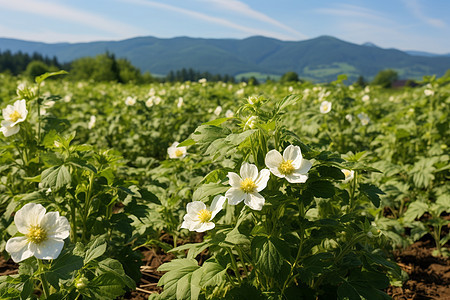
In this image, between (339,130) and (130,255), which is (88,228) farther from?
(339,130)

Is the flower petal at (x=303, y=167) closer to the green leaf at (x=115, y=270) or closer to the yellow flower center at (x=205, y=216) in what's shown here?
the yellow flower center at (x=205, y=216)

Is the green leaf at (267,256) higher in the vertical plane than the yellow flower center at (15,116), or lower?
lower

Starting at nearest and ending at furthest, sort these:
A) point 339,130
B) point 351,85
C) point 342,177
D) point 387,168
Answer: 1. point 342,177
2. point 387,168
3. point 339,130
4. point 351,85

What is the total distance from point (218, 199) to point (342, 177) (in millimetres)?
588

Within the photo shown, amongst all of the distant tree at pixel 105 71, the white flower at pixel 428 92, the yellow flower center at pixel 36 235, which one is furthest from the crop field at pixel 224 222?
the distant tree at pixel 105 71

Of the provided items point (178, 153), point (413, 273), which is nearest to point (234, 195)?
point (178, 153)

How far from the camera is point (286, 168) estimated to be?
4.91 feet

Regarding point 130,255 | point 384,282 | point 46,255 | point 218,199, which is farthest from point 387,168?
point 46,255

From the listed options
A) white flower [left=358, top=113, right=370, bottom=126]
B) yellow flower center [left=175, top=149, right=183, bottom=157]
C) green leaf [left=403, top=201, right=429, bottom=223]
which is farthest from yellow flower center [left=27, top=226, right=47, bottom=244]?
white flower [left=358, top=113, right=370, bottom=126]

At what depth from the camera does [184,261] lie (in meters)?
1.75

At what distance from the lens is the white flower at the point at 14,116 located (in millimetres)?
2260

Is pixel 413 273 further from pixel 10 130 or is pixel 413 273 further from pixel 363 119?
pixel 10 130

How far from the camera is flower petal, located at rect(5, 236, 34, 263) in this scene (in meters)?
1.43

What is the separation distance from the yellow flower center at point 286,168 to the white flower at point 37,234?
98 centimetres
